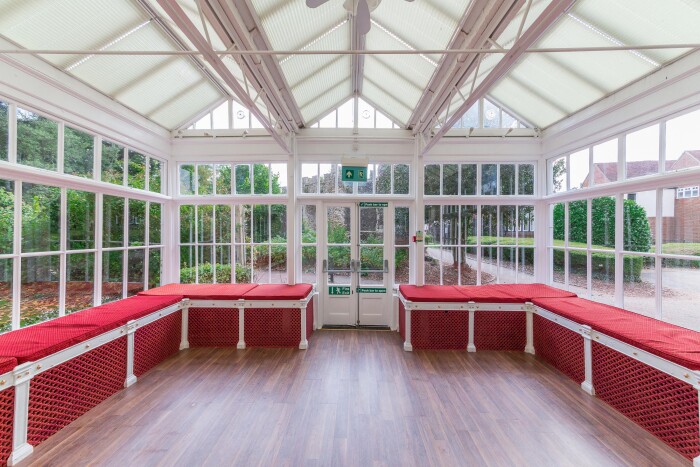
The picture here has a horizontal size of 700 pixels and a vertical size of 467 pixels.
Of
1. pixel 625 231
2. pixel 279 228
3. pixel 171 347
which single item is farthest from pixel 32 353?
pixel 625 231

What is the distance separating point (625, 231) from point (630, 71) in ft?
6.50

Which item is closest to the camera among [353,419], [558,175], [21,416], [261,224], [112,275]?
[21,416]

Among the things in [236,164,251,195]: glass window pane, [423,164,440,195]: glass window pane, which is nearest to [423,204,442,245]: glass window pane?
[423,164,440,195]: glass window pane

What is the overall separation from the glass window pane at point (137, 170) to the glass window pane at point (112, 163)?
7.3 inches

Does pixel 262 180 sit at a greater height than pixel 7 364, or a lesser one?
greater

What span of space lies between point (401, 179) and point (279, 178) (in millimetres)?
2282

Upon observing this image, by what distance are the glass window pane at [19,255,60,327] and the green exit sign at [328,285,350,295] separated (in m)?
3.77

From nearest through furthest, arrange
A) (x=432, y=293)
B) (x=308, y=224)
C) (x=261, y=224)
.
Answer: (x=432, y=293), (x=261, y=224), (x=308, y=224)

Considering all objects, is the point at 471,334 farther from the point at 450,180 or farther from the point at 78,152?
the point at 78,152

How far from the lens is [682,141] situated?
3.38 metres

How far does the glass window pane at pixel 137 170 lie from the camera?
4.84 metres

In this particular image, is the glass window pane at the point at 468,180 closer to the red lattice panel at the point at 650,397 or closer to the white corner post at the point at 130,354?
the red lattice panel at the point at 650,397

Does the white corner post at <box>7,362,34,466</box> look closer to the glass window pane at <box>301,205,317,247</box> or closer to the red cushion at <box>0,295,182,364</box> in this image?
the red cushion at <box>0,295,182,364</box>

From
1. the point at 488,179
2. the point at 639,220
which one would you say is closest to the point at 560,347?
the point at 639,220
